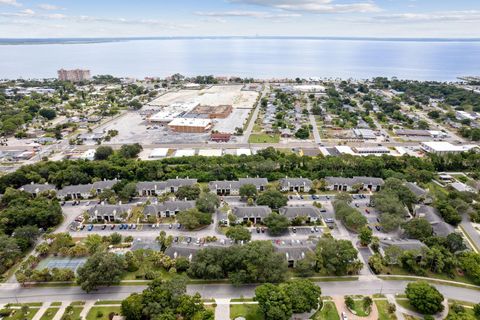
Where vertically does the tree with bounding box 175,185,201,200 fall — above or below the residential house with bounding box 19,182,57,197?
above

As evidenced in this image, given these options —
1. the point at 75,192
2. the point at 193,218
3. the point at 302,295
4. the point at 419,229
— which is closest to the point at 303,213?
the point at 419,229

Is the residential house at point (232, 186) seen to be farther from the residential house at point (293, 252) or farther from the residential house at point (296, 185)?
the residential house at point (293, 252)

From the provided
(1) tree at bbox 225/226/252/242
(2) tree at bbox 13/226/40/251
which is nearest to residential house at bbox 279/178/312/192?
(1) tree at bbox 225/226/252/242

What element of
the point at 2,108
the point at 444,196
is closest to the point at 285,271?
the point at 444,196

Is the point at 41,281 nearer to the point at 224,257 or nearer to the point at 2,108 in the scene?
the point at 224,257

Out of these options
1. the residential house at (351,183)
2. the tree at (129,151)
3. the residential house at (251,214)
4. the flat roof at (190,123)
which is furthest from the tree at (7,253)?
the flat roof at (190,123)

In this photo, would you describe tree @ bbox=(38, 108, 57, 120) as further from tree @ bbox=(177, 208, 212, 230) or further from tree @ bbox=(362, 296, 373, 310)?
tree @ bbox=(362, 296, 373, 310)
